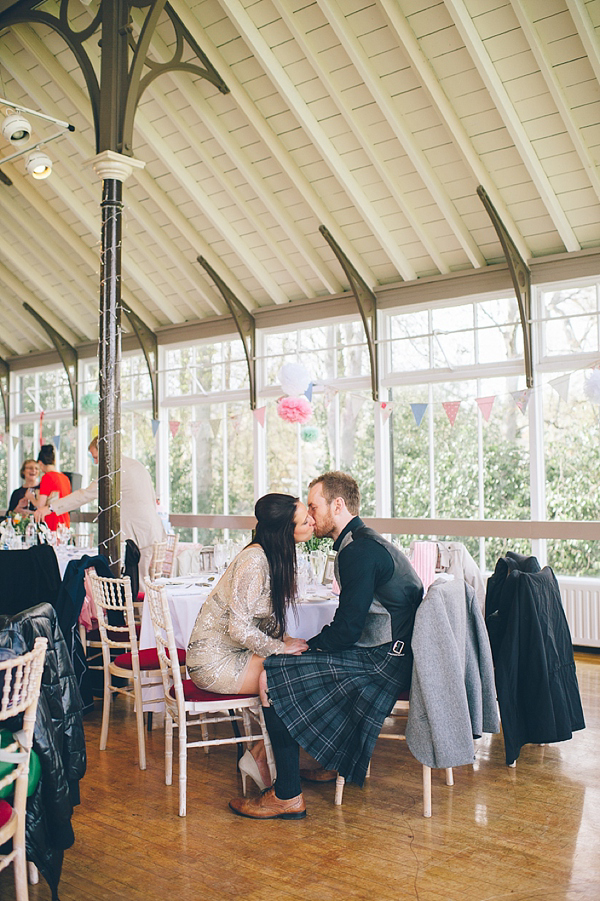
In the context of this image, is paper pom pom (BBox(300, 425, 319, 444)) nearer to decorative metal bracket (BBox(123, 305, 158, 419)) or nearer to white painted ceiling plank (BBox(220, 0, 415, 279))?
white painted ceiling plank (BBox(220, 0, 415, 279))

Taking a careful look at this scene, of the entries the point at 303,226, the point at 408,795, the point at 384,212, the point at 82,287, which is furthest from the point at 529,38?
the point at 82,287

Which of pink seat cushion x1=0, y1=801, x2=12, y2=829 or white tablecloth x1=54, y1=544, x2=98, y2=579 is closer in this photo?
pink seat cushion x1=0, y1=801, x2=12, y2=829

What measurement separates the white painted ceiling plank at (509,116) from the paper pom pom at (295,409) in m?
2.77

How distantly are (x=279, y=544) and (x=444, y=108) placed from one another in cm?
421

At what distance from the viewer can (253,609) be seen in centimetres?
347

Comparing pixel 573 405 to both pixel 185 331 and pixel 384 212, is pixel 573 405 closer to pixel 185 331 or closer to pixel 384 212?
pixel 384 212

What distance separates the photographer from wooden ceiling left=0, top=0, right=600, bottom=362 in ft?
19.3

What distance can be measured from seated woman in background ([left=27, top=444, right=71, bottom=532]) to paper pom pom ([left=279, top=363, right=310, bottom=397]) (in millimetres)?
2252

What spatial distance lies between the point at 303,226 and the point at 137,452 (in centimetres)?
420

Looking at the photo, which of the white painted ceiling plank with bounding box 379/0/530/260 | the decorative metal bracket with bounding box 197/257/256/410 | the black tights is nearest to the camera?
the black tights

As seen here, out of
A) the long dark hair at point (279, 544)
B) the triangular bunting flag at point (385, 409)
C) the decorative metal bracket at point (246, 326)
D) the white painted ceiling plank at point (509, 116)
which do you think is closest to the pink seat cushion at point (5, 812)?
the long dark hair at point (279, 544)

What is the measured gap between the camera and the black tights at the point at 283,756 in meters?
3.38

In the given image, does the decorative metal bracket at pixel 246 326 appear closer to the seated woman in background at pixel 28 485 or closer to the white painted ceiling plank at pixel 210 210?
the white painted ceiling plank at pixel 210 210

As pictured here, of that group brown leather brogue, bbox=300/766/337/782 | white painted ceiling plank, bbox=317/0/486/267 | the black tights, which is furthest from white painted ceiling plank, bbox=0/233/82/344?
the black tights
